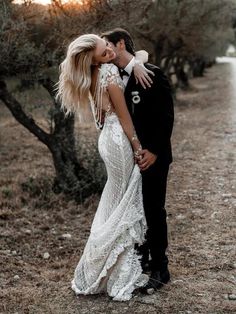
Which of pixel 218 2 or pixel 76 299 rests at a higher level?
pixel 218 2

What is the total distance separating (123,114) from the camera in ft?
14.9

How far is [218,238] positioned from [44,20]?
4.48 meters

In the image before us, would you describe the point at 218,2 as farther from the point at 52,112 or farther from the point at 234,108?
the point at 52,112

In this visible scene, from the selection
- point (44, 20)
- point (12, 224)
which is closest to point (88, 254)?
point (12, 224)

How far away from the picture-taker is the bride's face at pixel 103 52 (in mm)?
4395

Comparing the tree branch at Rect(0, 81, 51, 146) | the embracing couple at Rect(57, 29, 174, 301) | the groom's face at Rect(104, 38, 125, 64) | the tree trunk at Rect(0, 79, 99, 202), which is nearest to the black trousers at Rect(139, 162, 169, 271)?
the embracing couple at Rect(57, 29, 174, 301)

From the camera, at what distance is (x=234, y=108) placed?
2066 cm

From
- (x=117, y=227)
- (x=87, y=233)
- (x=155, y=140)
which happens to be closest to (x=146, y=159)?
(x=155, y=140)

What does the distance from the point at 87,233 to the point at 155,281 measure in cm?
213

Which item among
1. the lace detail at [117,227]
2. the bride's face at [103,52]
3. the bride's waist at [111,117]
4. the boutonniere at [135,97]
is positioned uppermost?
the bride's face at [103,52]

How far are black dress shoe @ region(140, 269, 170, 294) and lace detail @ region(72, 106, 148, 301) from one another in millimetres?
59

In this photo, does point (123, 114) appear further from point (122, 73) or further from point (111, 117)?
point (122, 73)

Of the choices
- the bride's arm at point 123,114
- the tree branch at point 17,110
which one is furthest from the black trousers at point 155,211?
the tree branch at point 17,110

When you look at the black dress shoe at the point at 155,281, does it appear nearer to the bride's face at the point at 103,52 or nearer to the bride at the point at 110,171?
the bride at the point at 110,171
